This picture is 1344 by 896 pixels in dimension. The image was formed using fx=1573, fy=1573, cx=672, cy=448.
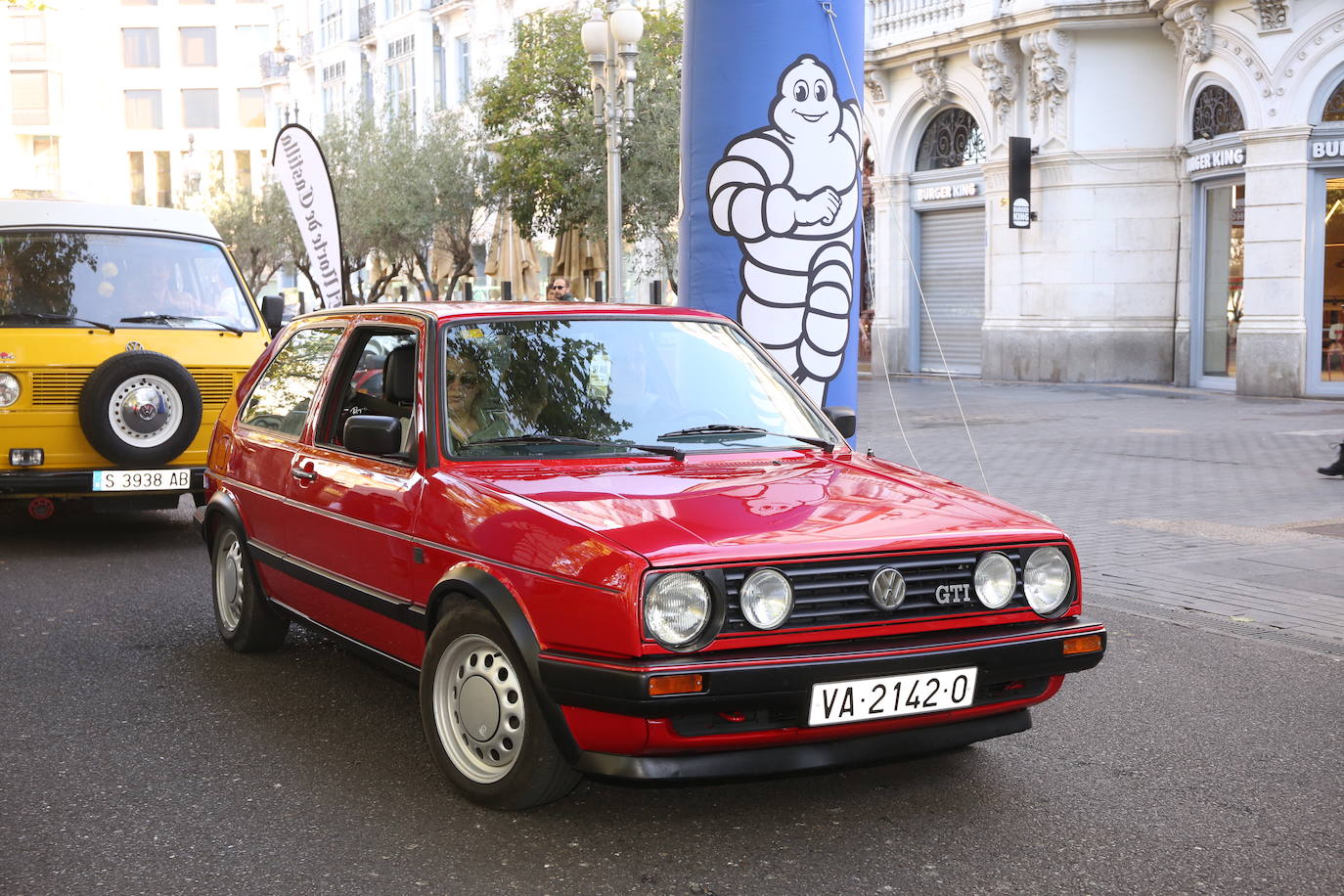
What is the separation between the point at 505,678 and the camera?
435 centimetres

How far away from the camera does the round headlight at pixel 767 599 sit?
13.1 ft

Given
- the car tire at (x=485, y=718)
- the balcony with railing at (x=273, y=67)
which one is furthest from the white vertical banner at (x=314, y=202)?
the balcony with railing at (x=273, y=67)

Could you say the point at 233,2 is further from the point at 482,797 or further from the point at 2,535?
the point at 482,797

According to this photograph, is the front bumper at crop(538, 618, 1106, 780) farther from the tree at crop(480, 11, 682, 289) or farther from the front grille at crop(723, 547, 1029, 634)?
the tree at crop(480, 11, 682, 289)

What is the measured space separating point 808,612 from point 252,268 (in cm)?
5419

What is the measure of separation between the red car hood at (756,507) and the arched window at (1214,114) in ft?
64.9

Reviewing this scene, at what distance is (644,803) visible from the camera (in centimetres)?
459

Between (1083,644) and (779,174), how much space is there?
5957mm

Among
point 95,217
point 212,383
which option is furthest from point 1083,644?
point 95,217

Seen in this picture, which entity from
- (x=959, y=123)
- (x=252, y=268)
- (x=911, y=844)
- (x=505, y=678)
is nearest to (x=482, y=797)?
(x=505, y=678)

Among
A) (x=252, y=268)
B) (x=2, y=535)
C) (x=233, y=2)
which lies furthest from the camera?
(x=233, y=2)

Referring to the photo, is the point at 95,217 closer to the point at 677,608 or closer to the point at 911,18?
the point at 677,608

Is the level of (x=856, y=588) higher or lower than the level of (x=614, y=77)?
lower

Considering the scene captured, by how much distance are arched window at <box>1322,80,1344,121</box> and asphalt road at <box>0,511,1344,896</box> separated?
55.3 feet
